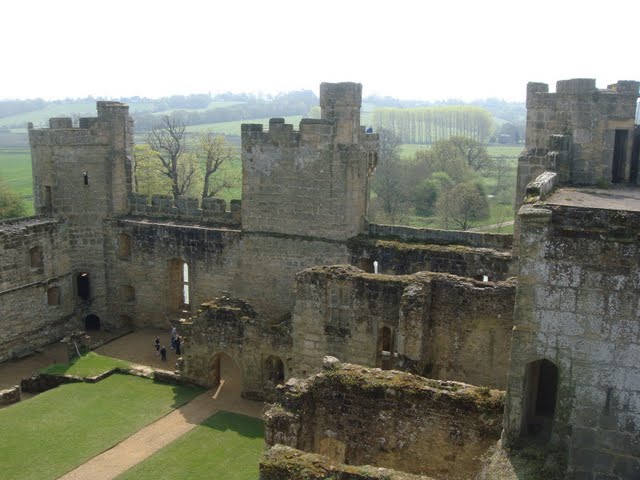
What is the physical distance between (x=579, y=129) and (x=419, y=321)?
6.22 meters

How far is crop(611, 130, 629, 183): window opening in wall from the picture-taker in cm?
1614

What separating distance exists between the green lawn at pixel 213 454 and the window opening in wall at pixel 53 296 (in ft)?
32.8

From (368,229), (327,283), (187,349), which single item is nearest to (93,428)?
(187,349)

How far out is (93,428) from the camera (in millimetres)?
18766

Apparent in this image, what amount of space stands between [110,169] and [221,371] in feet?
30.5

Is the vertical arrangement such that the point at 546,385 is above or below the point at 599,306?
below

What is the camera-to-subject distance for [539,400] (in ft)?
38.6

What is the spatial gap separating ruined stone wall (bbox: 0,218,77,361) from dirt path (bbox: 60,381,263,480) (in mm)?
7924

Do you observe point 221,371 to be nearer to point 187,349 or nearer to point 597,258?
point 187,349

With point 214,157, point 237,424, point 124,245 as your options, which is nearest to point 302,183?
point 124,245

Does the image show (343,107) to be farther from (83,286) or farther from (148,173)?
(148,173)

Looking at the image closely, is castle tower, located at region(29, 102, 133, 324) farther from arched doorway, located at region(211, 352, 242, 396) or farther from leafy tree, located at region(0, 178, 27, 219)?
leafy tree, located at region(0, 178, 27, 219)

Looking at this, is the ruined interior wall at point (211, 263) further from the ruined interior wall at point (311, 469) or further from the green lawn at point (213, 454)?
the ruined interior wall at point (311, 469)

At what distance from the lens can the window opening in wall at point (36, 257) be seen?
25219 mm
